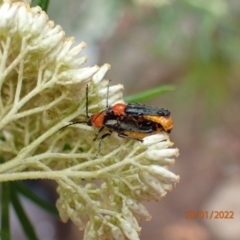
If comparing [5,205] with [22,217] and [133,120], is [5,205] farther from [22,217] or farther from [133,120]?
[133,120]

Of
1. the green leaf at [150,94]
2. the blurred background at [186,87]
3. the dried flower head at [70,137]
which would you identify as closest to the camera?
the dried flower head at [70,137]

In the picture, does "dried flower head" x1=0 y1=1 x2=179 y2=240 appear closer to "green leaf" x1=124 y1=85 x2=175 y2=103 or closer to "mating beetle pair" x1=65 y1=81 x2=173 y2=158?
"mating beetle pair" x1=65 y1=81 x2=173 y2=158

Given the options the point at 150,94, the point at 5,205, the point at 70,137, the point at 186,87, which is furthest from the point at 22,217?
the point at 186,87

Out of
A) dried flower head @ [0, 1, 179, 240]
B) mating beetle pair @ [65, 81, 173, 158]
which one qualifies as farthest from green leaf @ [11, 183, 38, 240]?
mating beetle pair @ [65, 81, 173, 158]

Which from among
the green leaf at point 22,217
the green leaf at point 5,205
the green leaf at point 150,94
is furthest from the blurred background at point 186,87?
the green leaf at point 5,205

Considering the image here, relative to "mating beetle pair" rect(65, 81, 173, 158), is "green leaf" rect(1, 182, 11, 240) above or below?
below

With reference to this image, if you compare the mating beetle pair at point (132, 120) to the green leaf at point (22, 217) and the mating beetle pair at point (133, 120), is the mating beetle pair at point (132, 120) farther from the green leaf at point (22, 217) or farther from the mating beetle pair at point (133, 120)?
the green leaf at point (22, 217)

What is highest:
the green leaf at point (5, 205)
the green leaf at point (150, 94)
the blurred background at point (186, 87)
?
the blurred background at point (186, 87)
